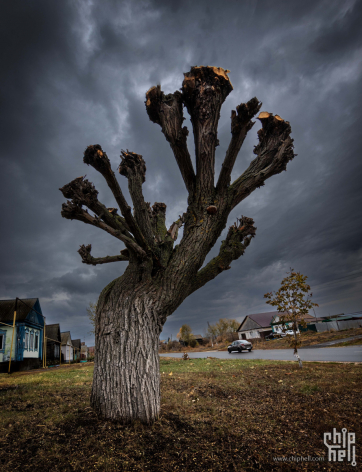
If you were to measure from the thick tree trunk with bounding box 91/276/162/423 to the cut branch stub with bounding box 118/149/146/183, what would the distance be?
218 centimetres

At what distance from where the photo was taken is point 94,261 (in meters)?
5.16

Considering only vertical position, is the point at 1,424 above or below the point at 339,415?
above

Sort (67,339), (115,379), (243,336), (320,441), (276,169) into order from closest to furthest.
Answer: (320,441), (115,379), (276,169), (67,339), (243,336)

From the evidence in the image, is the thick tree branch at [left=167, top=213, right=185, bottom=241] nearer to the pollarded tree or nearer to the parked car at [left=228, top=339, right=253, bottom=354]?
the pollarded tree

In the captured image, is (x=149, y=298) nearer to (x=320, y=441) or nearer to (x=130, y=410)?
(x=130, y=410)

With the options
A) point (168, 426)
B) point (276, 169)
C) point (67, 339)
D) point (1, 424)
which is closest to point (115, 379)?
point (168, 426)

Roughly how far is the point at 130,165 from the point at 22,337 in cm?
2087

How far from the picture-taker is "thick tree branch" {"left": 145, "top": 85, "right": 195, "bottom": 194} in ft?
14.7

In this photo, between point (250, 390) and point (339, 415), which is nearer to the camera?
point (339, 415)

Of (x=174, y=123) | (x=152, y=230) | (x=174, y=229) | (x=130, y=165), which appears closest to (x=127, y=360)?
(x=152, y=230)

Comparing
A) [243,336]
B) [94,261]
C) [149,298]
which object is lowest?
[243,336]

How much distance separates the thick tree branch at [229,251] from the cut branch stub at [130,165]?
222 centimetres

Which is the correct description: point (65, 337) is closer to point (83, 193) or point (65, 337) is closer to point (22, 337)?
point (22, 337)

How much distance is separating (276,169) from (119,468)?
509 centimetres
